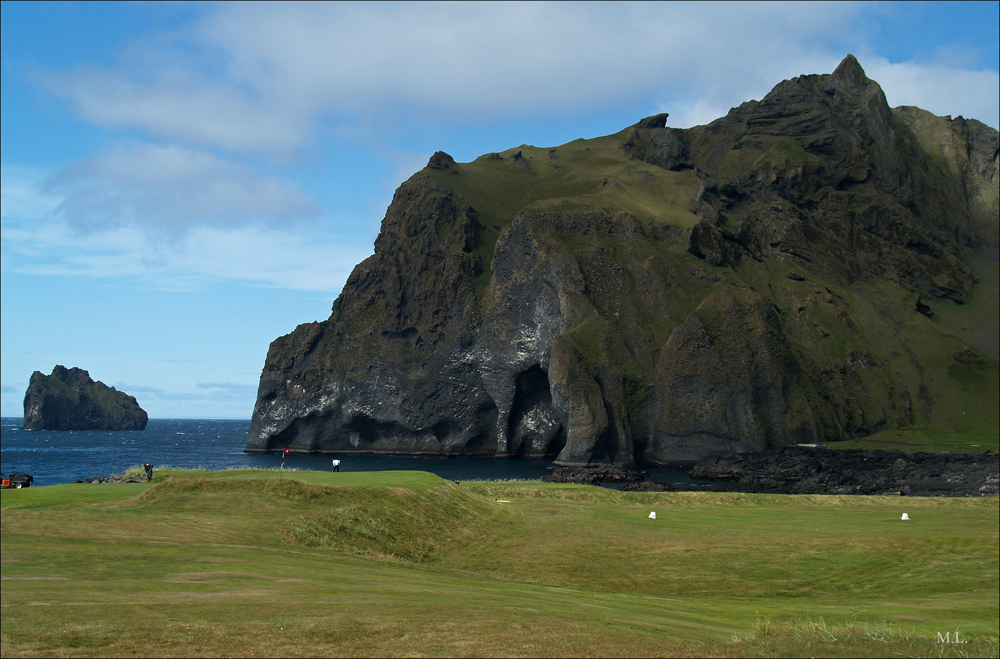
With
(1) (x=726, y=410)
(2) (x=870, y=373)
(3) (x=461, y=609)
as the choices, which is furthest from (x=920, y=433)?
(3) (x=461, y=609)

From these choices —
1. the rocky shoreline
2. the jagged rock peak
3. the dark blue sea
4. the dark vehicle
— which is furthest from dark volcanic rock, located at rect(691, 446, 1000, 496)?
the jagged rock peak

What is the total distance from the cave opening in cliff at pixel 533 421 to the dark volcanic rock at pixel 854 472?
91.8ft

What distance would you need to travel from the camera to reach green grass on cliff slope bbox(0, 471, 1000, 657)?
14.8m

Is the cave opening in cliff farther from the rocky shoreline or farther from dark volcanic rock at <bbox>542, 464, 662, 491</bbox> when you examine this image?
dark volcanic rock at <bbox>542, 464, 662, 491</bbox>

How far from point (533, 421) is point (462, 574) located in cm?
10885

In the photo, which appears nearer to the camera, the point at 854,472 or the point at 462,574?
the point at 462,574

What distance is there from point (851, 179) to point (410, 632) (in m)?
206

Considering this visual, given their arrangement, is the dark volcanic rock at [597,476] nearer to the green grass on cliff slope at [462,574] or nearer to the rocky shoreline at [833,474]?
the rocky shoreline at [833,474]

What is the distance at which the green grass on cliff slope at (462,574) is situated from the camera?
583 inches

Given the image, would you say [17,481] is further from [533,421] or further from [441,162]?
[441,162]

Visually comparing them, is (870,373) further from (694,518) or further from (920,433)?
(694,518)

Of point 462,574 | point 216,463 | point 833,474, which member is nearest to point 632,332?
point 833,474

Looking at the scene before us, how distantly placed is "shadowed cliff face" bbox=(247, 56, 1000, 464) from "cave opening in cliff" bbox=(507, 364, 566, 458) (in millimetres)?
358

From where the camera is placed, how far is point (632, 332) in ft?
440
